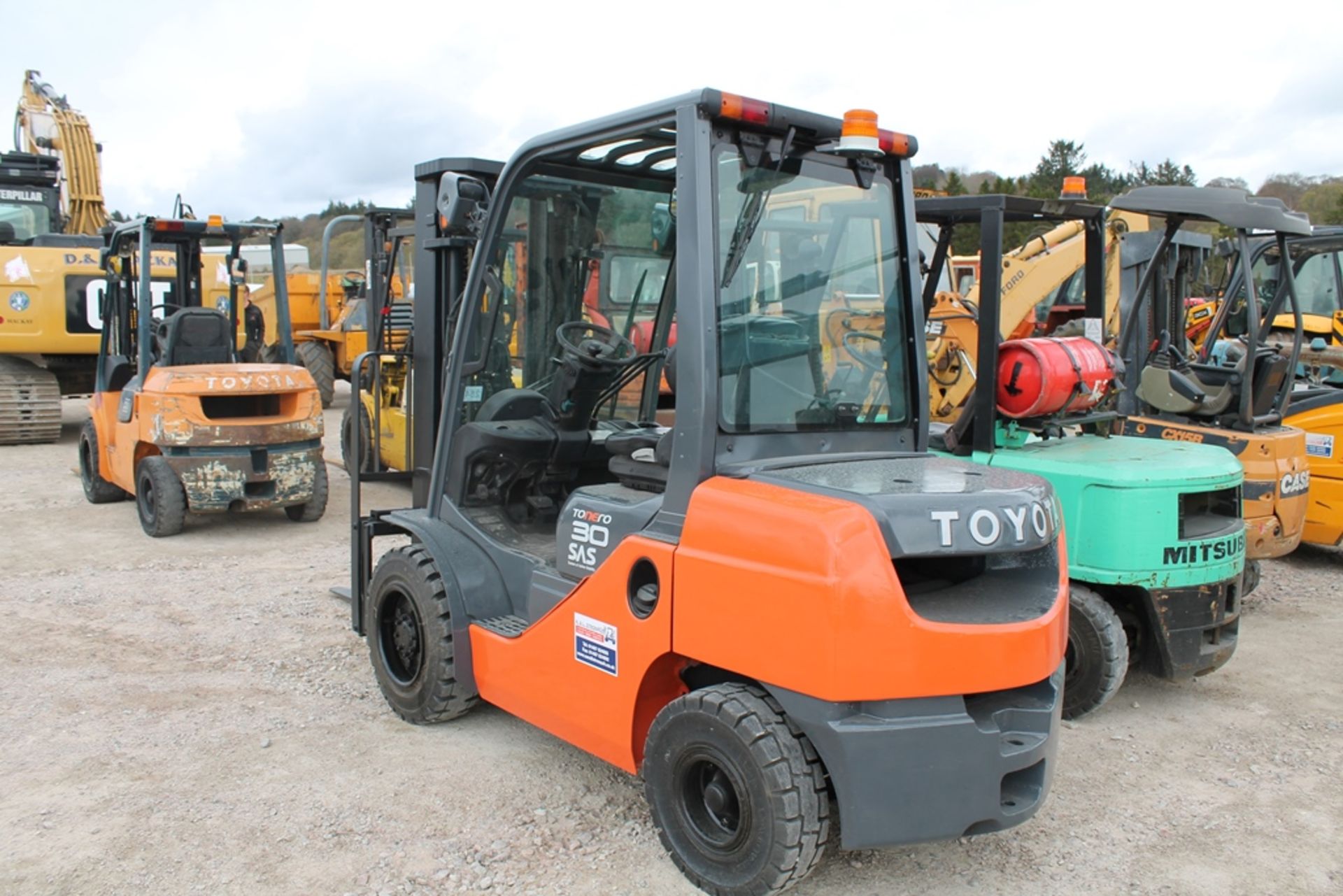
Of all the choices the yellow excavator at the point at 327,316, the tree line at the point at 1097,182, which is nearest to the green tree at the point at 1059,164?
the tree line at the point at 1097,182

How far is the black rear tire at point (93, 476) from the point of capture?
30.0 feet

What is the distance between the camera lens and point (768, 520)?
9.71 ft

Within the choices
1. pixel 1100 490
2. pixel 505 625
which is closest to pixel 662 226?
pixel 505 625


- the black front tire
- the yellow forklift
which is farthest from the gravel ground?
the yellow forklift

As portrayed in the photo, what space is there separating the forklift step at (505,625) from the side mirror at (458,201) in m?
1.43

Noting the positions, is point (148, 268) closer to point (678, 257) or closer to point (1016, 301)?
point (678, 257)

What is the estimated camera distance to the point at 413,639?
174 inches

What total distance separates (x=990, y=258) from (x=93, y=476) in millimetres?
7517

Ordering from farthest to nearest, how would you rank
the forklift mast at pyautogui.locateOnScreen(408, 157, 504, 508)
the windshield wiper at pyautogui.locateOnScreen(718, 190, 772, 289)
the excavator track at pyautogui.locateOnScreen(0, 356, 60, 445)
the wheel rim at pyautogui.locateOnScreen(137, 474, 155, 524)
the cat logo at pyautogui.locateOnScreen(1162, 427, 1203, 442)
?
the excavator track at pyautogui.locateOnScreen(0, 356, 60, 445)
the wheel rim at pyautogui.locateOnScreen(137, 474, 155, 524)
the cat logo at pyautogui.locateOnScreen(1162, 427, 1203, 442)
the forklift mast at pyautogui.locateOnScreen(408, 157, 504, 508)
the windshield wiper at pyautogui.locateOnScreen(718, 190, 772, 289)

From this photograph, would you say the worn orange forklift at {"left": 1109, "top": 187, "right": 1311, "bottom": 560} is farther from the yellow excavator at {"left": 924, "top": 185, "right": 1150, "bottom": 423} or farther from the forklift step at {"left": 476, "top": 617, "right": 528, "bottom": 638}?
the forklift step at {"left": 476, "top": 617, "right": 528, "bottom": 638}

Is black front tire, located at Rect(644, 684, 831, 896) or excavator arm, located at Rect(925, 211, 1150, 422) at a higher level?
excavator arm, located at Rect(925, 211, 1150, 422)

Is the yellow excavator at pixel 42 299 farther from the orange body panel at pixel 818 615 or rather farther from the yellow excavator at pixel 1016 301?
the orange body panel at pixel 818 615

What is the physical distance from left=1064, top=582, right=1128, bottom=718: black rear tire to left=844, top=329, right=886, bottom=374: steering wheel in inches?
61.5

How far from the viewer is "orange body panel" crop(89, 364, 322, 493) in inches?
310
